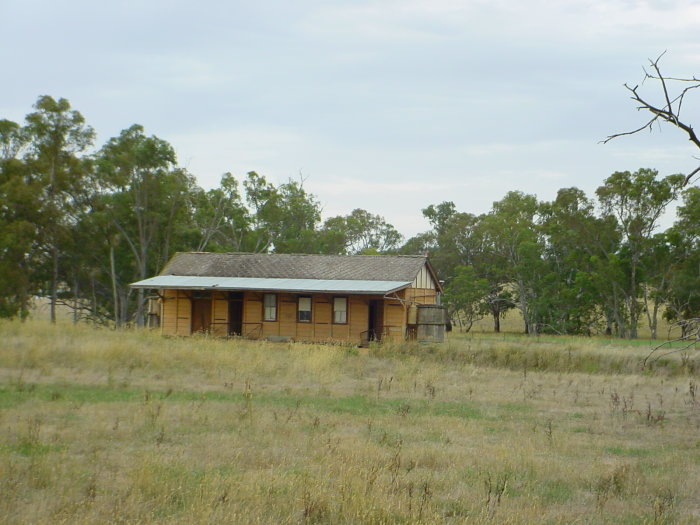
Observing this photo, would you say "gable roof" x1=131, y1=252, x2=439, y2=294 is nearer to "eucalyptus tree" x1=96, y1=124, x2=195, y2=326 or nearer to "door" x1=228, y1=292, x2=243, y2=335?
"door" x1=228, y1=292, x2=243, y2=335

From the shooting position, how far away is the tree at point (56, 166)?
40878 mm

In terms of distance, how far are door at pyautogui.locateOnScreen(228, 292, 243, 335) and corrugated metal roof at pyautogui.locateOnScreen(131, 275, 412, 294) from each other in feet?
2.78

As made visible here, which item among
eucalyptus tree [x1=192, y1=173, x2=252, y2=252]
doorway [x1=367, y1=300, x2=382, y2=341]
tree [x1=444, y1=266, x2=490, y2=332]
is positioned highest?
eucalyptus tree [x1=192, y1=173, x2=252, y2=252]

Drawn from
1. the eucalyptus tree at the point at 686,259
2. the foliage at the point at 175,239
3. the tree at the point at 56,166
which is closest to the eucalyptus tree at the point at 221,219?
the foliage at the point at 175,239

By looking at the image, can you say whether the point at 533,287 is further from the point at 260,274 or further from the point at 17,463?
the point at 17,463

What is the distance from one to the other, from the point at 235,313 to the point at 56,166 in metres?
16.6

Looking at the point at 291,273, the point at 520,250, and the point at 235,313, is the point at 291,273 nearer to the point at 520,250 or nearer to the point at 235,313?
the point at 235,313

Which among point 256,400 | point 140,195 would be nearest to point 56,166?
point 140,195

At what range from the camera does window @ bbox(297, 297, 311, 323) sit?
1203 inches

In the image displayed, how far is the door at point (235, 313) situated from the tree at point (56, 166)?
1379 centimetres

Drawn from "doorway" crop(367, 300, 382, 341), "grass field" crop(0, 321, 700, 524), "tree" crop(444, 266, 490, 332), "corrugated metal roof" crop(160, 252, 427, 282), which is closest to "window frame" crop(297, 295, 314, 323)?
"corrugated metal roof" crop(160, 252, 427, 282)

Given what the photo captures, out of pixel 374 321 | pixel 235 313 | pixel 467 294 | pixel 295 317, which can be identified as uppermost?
pixel 467 294

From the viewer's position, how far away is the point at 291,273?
32.5m

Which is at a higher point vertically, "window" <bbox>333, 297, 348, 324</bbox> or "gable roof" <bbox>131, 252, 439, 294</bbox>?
"gable roof" <bbox>131, 252, 439, 294</bbox>
